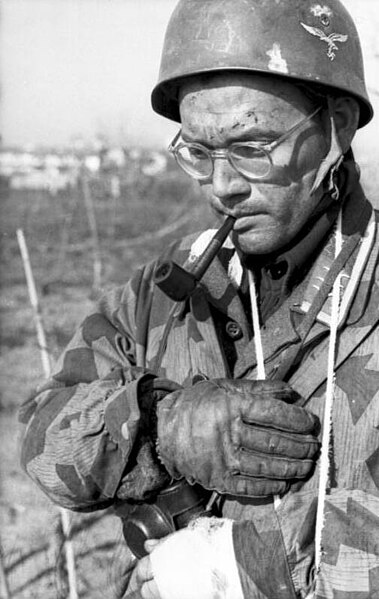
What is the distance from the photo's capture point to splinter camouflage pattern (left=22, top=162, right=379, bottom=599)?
1.75 m

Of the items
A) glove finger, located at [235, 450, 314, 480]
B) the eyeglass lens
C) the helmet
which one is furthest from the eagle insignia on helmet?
glove finger, located at [235, 450, 314, 480]

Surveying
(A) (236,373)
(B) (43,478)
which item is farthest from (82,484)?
(A) (236,373)

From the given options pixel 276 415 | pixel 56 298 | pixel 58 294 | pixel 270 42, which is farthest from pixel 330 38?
pixel 58 294

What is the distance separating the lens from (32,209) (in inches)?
645

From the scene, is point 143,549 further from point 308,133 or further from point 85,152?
point 85,152

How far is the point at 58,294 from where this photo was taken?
34.6 ft

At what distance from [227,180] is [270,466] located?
72cm

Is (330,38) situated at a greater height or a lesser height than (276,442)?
greater

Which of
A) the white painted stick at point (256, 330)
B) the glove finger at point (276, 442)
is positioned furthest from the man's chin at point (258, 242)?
the glove finger at point (276, 442)

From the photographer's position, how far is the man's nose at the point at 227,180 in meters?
2.01

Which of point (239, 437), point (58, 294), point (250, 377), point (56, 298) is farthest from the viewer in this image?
point (58, 294)

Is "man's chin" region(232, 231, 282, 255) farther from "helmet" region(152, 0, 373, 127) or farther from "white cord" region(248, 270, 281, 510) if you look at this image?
"helmet" region(152, 0, 373, 127)

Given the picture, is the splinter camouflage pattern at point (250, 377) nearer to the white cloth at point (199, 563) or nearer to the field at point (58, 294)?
the white cloth at point (199, 563)

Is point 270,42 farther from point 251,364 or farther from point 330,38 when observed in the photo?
point 251,364
